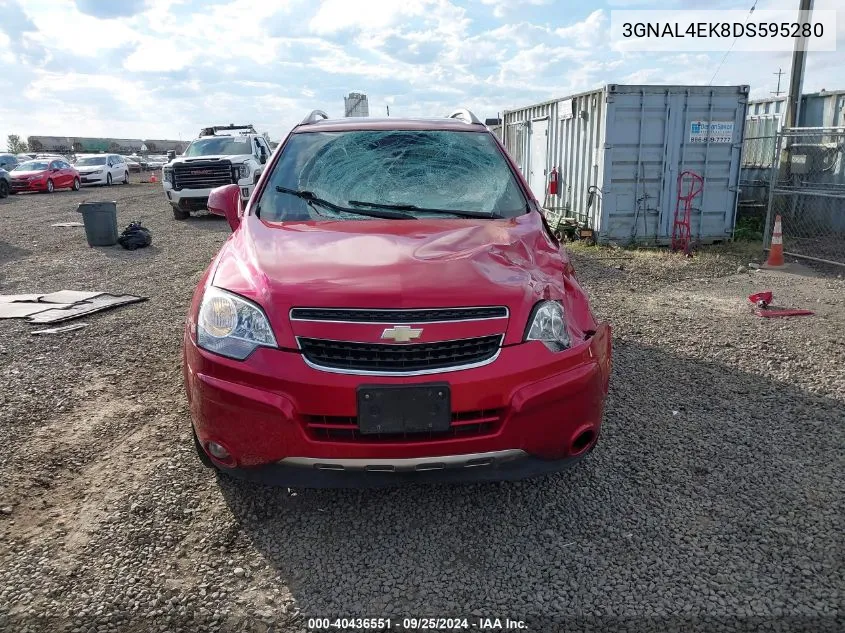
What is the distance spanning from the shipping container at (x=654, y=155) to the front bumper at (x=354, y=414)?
27.7ft

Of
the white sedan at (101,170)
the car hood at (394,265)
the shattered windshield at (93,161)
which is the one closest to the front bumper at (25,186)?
the white sedan at (101,170)

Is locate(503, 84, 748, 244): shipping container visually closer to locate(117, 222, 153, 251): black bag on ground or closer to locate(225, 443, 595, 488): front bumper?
locate(117, 222, 153, 251): black bag on ground

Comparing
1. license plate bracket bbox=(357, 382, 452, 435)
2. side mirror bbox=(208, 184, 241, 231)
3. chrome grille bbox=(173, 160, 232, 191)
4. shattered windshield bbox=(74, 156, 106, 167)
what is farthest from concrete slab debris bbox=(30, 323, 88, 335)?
shattered windshield bbox=(74, 156, 106, 167)

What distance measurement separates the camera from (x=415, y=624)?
2.27m

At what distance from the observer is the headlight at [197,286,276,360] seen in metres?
2.54

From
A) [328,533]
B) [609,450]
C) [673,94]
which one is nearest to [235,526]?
[328,533]

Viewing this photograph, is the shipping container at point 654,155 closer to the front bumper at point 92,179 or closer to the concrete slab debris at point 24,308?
the concrete slab debris at point 24,308

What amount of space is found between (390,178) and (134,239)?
8979mm

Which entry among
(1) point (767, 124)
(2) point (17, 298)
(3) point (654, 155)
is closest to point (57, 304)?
(2) point (17, 298)

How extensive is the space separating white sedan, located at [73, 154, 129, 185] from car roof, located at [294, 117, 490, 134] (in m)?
29.5

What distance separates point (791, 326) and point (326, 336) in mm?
5200

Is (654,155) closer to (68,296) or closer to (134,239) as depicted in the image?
(68,296)

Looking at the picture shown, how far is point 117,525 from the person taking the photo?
2811mm

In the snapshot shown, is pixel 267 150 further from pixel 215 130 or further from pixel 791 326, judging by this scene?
pixel 791 326
